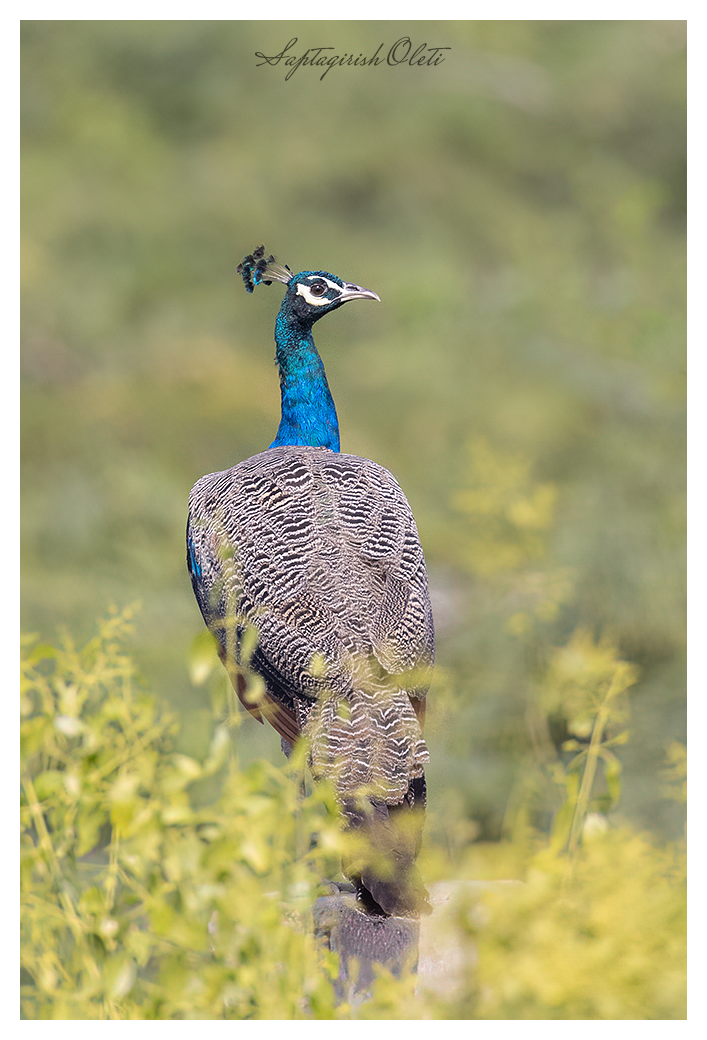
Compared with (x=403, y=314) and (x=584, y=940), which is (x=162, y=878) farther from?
(x=403, y=314)

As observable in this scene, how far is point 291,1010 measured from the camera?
1693 millimetres

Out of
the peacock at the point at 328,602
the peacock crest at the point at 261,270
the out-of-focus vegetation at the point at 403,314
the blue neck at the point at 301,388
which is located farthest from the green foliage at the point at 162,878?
the out-of-focus vegetation at the point at 403,314

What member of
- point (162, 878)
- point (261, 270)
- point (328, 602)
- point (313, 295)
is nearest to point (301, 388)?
point (313, 295)

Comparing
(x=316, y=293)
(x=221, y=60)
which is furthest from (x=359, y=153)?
(x=316, y=293)

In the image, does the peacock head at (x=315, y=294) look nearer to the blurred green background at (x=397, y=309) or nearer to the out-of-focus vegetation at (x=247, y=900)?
the out-of-focus vegetation at (x=247, y=900)

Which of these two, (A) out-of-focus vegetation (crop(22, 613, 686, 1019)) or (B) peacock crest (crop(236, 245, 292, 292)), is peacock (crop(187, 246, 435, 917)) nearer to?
(B) peacock crest (crop(236, 245, 292, 292))

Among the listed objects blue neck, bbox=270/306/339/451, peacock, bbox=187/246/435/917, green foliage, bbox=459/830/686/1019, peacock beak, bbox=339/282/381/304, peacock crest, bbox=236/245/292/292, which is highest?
peacock crest, bbox=236/245/292/292

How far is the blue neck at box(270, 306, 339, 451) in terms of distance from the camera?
3061 mm

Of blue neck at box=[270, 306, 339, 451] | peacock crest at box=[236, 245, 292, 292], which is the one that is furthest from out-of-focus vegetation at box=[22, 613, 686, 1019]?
peacock crest at box=[236, 245, 292, 292]

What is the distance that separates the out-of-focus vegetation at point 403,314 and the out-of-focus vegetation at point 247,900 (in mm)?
3394

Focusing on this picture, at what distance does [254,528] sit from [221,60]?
502 centimetres

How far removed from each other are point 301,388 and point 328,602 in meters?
0.74

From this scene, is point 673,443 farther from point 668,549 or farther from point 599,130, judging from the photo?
point 599,130

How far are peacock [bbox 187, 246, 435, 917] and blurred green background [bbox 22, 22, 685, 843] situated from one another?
8.97 feet
